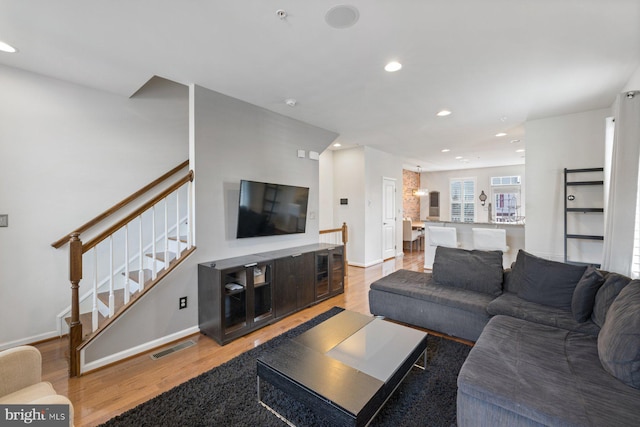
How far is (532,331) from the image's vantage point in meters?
2.13

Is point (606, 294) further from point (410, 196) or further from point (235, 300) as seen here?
point (410, 196)

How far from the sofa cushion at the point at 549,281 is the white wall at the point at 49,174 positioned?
14.8ft

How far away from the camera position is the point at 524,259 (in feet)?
9.41

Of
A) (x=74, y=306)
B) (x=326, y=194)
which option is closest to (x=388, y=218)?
(x=326, y=194)

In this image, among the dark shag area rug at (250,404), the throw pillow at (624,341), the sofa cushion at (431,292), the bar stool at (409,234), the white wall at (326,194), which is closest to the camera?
the throw pillow at (624,341)

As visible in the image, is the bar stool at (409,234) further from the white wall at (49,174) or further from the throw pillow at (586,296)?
the white wall at (49,174)

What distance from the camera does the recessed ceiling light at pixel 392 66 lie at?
2.64 meters

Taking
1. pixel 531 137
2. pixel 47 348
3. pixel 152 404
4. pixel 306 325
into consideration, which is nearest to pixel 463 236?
pixel 531 137

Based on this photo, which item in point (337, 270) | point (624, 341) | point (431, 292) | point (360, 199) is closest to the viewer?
point (624, 341)

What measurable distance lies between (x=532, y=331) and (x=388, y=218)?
4979mm

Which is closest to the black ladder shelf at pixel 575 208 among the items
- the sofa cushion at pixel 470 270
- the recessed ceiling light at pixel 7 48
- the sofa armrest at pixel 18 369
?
the sofa cushion at pixel 470 270

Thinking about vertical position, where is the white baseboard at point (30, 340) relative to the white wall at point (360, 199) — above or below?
below

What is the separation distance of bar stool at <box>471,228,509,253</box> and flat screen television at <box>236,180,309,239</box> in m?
2.98

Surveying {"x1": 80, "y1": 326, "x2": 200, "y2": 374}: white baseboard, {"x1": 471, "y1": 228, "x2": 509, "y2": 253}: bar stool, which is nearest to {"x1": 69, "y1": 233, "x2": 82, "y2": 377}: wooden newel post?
{"x1": 80, "y1": 326, "x2": 200, "y2": 374}: white baseboard
